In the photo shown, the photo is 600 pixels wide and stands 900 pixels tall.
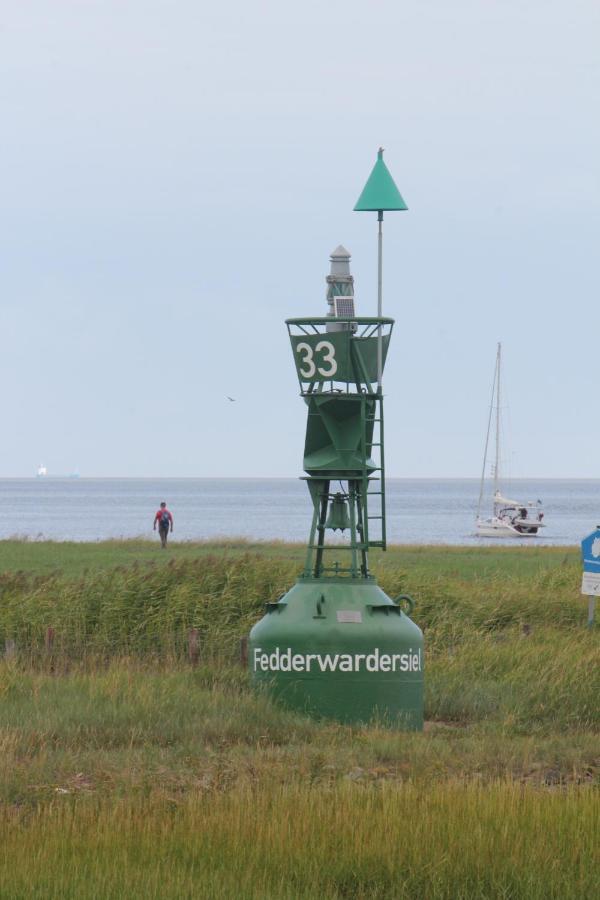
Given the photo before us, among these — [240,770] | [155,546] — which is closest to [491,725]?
[240,770]

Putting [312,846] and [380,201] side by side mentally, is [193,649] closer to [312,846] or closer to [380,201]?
[380,201]

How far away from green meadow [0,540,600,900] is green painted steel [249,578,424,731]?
1.06ft

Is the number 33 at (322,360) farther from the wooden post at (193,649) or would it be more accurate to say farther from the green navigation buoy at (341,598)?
the wooden post at (193,649)

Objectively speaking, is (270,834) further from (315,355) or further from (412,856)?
(315,355)

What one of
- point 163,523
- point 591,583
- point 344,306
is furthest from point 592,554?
point 163,523

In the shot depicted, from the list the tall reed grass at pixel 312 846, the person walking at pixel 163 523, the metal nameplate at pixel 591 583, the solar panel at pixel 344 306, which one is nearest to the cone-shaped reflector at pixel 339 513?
the solar panel at pixel 344 306

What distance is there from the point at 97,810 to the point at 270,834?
1552mm

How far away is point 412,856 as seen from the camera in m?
9.62

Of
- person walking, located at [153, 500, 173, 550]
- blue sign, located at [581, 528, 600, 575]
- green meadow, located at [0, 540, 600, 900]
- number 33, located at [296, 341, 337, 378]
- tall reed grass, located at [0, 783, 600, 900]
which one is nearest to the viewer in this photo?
tall reed grass, located at [0, 783, 600, 900]

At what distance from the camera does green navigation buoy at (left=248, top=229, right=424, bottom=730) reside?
14.8m

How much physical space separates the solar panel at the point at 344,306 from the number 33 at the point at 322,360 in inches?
15.9

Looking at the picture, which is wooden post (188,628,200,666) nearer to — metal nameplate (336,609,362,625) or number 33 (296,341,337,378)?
metal nameplate (336,609,362,625)

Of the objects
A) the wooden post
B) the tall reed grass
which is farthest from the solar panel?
the tall reed grass

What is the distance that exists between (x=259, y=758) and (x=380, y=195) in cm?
639
